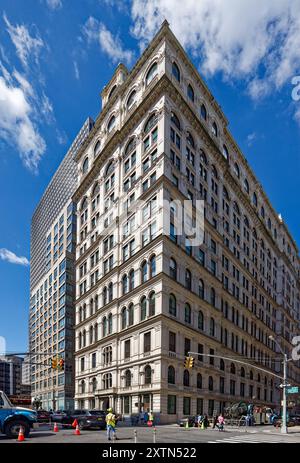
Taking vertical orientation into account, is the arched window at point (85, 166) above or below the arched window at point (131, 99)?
below

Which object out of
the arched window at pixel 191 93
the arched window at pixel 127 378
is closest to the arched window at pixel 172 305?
the arched window at pixel 127 378

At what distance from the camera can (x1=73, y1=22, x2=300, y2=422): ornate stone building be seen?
48188 mm

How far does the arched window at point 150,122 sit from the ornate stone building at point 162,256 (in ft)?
0.49

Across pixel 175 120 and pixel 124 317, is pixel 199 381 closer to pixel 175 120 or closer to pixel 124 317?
pixel 124 317

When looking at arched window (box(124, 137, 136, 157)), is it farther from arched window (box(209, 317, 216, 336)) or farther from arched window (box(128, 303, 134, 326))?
arched window (box(209, 317, 216, 336))

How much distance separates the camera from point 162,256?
46406 mm

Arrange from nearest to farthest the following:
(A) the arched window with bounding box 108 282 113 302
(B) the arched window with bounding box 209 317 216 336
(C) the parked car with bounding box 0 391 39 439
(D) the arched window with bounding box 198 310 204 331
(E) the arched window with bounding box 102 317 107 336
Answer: (C) the parked car with bounding box 0 391 39 439, (D) the arched window with bounding box 198 310 204 331, (B) the arched window with bounding box 209 317 216 336, (A) the arched window with bounding box 108 282 113 302, (E) the arched window with bounding box 102 317 107 336

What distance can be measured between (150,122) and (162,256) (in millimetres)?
19244

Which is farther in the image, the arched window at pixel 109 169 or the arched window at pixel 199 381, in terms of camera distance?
the arched window at pixel 109 169

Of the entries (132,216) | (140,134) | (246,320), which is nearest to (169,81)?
(140,134)

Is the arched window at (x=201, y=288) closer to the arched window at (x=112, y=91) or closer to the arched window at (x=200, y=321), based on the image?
the arched window at (x=200, y=321)

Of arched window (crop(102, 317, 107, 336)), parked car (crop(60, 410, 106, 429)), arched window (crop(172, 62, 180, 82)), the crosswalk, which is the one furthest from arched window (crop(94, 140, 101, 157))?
the crosswalk

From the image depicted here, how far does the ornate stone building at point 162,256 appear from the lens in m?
48.2

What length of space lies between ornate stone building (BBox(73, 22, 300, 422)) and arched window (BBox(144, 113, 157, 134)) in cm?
15
